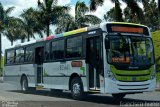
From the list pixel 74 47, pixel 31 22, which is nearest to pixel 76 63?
pixel 74 47

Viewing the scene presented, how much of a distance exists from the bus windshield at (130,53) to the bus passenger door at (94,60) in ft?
2.13

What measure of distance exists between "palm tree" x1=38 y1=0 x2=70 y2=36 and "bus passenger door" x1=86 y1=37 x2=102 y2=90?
98.3ft

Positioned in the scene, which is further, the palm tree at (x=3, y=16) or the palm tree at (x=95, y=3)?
the palm tree at (x=3, y=16)

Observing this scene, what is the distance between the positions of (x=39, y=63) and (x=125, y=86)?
8489mm

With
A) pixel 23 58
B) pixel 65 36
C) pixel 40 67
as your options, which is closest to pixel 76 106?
pixel 65 36

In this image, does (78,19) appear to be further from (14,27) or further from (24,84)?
(24,84)

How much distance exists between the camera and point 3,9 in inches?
2436

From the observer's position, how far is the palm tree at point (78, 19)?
4566 cm

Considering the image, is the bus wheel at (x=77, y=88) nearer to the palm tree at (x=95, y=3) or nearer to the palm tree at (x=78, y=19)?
the palm tree at (x=95, y=3)

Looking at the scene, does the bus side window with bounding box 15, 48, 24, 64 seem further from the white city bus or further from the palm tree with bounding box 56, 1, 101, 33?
the palm tree with bounding box 56, 1, 101, 33

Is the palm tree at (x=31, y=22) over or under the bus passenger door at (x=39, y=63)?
Answer: over

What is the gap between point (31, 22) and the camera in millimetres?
57406

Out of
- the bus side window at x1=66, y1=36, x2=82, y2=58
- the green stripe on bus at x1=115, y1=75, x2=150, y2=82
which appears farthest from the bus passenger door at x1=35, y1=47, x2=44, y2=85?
the green stripe on bus at x1=115, y1=75, x2=150, y2=82

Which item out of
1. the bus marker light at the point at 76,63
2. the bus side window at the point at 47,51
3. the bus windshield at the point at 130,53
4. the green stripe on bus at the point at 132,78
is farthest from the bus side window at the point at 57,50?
the green stripe on bus at the point at 132,78
